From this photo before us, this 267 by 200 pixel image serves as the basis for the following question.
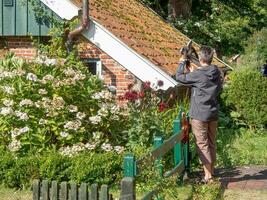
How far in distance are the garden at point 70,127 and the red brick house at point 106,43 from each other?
1.71 feet

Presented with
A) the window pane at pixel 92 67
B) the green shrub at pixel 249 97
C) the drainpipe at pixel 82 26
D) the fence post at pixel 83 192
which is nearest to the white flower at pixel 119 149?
the drainpipe at pixel 82 26

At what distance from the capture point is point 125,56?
1145 cm

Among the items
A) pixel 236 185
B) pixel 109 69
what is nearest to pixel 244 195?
pixel 236 185

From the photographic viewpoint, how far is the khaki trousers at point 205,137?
858cm

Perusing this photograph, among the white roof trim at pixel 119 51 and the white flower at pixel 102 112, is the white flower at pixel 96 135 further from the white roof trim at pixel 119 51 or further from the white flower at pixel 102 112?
the white roof trim at pixel 119 51

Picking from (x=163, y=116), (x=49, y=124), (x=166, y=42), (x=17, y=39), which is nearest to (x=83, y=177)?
(x=49, y=124)

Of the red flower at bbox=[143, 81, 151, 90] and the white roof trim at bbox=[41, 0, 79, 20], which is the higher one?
the white roof trim at bbox=[41, 0, 79, 20]

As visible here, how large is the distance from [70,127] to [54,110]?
0.36 m

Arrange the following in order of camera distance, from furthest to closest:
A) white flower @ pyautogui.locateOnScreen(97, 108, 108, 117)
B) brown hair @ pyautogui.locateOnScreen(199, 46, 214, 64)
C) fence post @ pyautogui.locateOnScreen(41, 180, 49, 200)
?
white flower @ pyautogui.locateOnScreen(97, 108, 108, 117) < brown hair @ pyautogui.locateOnScreen(199, 46, 214, 64) < fence post @ pyautogui.locateOnScreen(41, 180, 49, 200)

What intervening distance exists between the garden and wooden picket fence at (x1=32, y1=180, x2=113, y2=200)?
1.95 meters

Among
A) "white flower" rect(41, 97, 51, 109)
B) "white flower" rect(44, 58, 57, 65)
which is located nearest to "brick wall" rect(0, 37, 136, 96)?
"white flower" rect(44, 58, 57, 65)

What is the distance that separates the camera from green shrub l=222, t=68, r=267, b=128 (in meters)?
15.6

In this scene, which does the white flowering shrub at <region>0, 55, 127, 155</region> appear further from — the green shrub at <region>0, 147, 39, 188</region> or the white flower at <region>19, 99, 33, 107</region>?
the green shrub at <region>0, 147, 39, 188</region>

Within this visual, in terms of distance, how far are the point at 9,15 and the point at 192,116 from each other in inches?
210
